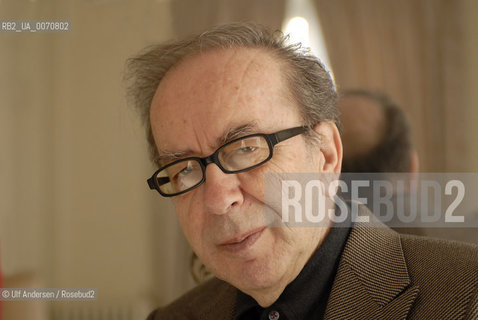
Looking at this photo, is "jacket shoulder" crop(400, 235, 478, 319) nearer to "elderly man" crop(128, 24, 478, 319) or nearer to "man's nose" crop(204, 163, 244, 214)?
"elderly man" crop(128, 24, 478, 319)

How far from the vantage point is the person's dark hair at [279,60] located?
31.2 inches

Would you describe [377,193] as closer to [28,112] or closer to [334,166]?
[334,166]

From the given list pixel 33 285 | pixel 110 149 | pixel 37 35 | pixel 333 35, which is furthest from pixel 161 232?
pixel 333 35

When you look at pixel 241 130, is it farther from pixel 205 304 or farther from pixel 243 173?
pixel 205 304

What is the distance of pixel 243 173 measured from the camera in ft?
2.41

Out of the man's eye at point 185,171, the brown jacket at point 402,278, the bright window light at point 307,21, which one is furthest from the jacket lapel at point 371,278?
the bright window light at point 307,21

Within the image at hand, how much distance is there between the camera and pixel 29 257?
3.99ft

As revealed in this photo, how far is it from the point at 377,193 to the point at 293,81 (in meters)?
0.27

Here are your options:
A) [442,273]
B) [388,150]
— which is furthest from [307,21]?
[442,273]

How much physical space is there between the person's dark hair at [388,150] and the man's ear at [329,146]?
137 millimetres

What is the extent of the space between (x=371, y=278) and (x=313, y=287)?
110 millimetres

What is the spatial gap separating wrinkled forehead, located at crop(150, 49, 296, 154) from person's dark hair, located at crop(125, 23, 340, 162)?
0.06ft

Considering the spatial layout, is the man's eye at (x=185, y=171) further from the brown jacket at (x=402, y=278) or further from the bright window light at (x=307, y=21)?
the bright window light at (x=307, y=21)

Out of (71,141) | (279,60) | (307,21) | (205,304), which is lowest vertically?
(205,304)
